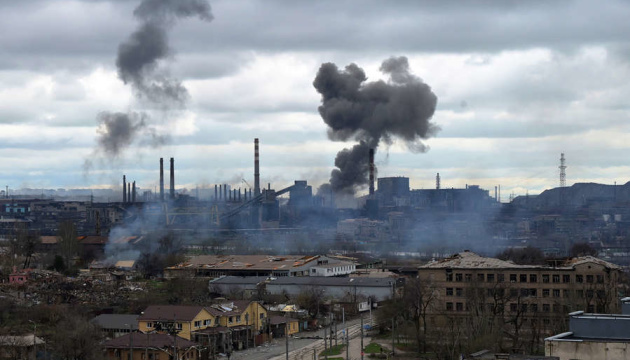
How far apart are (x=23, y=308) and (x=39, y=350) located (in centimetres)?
1060

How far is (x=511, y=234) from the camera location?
10500 centimetres

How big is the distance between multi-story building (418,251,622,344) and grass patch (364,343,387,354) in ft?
12.7

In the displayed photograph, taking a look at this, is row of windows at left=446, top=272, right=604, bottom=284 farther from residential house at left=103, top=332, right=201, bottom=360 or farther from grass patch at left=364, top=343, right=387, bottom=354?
residential house at left=103, top=332, right=201, bottom=360

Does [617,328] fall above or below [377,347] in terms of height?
above

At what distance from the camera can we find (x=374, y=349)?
120 ft

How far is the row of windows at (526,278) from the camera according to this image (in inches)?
1619

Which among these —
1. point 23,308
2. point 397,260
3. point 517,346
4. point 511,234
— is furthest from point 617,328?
point 511,234

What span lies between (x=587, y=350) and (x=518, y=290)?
90.9 feet

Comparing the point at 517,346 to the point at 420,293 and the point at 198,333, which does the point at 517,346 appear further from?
the point at 198,333

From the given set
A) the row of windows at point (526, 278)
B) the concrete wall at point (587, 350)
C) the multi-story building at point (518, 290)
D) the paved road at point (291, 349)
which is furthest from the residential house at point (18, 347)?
the concrete wall at point (587, 350)

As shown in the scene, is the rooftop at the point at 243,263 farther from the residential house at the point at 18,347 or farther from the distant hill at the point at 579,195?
the distant hill at the point at 579,195

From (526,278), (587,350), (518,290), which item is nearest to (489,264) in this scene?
(526,278)

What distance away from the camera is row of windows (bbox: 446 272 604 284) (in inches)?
1619

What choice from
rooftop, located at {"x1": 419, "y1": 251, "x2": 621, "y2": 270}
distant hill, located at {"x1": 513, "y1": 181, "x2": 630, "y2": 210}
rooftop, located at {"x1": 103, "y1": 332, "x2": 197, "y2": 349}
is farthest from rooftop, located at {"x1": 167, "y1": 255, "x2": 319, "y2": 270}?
distant hill, located at {"x1": 513, "y1": 181, "x2": 630, "y2": 210}
